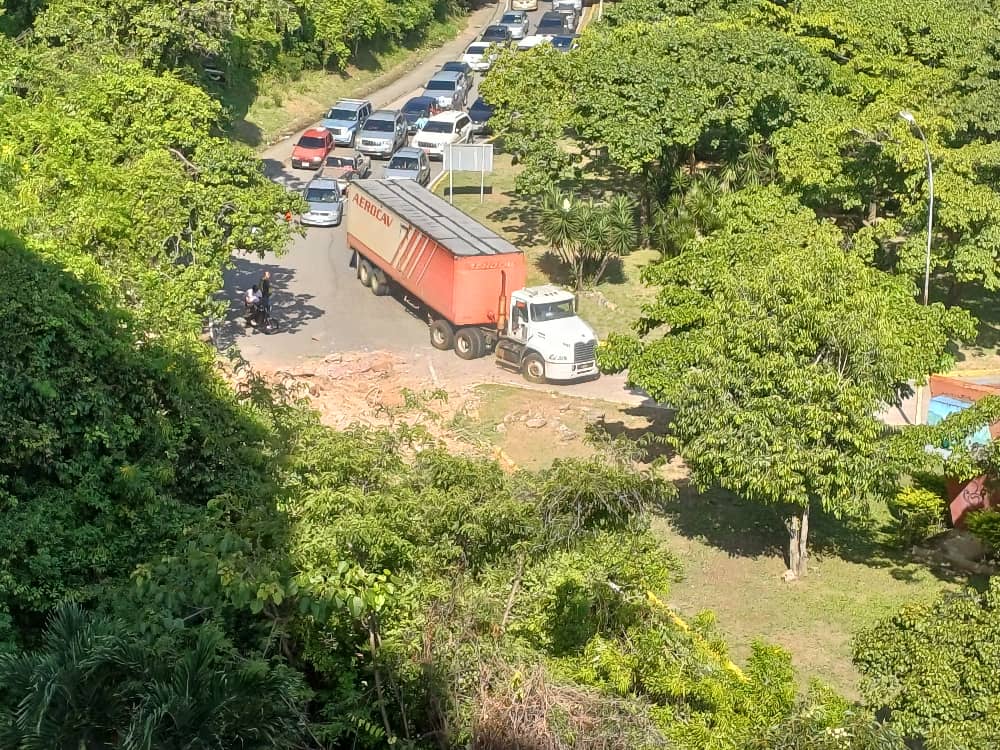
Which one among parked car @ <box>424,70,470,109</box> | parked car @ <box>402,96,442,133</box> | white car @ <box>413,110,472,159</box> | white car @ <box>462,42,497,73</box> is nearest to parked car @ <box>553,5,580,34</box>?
white car @ <box>462,42,497,73</box>

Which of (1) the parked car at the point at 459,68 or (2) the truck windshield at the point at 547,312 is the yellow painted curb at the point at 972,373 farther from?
(1) the parked car at the point at 459,68

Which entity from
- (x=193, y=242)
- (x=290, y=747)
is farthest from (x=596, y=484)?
(x=193, y=242)

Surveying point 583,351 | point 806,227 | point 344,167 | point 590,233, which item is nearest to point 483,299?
point 583,351

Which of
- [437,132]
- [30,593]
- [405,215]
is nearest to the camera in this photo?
[30,593]

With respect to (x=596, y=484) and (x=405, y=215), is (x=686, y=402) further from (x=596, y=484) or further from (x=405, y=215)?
(x=405, y=215)

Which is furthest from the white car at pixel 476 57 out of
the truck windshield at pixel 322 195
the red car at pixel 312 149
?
the truck windshield at pixel 322 195

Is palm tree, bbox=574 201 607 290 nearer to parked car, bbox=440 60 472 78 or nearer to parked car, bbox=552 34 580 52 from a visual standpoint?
parked car, bbox=440 60 472 78
